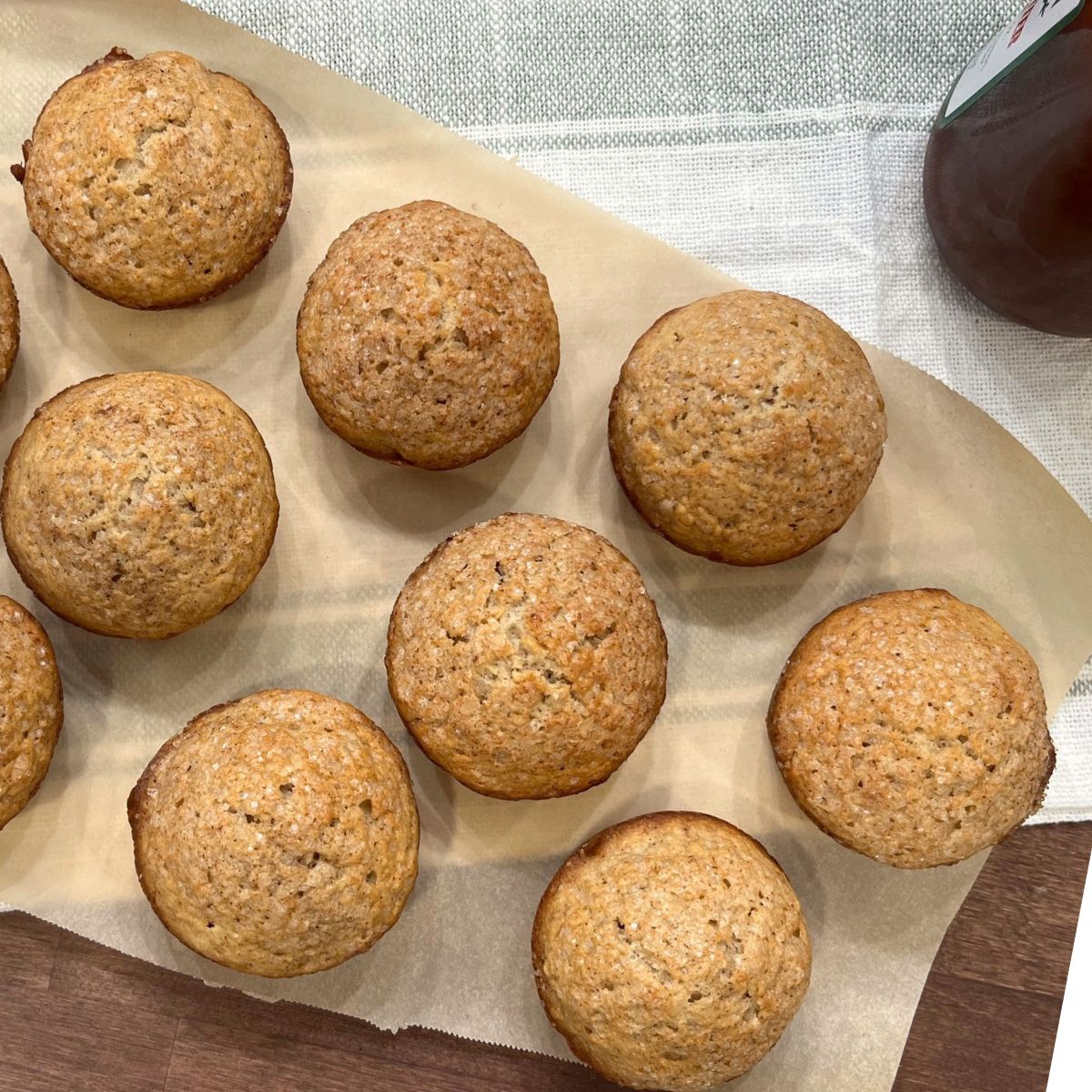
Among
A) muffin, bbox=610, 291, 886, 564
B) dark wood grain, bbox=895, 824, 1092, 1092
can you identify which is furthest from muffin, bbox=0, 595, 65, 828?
dark wood grain, bbox=895, 824, 1092, 1092

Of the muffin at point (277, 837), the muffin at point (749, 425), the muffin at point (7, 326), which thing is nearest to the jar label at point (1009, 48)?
the muffin at point (749, 425)

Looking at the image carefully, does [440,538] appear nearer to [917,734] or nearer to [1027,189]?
[917,734]

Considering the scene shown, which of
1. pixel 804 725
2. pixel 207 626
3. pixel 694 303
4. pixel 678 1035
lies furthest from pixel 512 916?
pixel 694 303

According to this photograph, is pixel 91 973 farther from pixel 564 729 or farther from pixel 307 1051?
pixel 564 729

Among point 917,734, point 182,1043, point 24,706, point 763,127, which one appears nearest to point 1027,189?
point 763,127

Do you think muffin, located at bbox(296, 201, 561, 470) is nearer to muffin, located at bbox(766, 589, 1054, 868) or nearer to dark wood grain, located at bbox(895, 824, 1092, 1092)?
muffin, located at bbox(766, 589, 1054, 868)

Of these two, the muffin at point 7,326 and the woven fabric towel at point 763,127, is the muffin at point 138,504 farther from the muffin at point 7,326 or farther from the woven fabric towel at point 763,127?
the woven fabric towel at point 763,127
